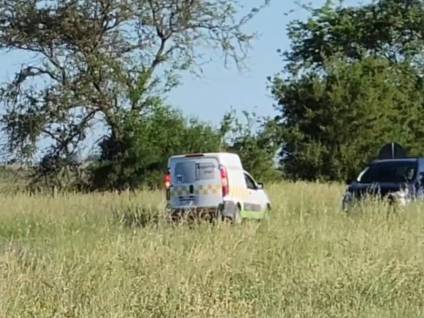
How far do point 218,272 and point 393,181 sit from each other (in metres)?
17.1

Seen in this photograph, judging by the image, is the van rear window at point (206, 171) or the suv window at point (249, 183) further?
the suv window at point (249, 183)

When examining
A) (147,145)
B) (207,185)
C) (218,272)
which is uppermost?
(147,145)

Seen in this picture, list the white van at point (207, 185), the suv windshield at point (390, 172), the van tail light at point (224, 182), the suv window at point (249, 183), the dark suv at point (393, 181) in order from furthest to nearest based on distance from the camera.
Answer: the suv window at point (249, 183) → the suv windshield at point (390, 172) → the van tail light at point (224, 182) → the white van at point (207, 185) → the dark suv at point (393, 181)

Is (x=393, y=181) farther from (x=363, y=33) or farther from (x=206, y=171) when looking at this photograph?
(x=363, y=33)

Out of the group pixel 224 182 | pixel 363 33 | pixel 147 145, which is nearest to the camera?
pixel 224 182

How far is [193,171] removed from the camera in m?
26.1

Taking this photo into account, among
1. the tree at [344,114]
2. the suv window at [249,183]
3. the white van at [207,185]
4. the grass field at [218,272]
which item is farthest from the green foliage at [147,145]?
the grass field at [218,272]

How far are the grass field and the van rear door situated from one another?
932 centimetres

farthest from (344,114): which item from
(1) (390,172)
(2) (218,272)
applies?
(2) (218,272)

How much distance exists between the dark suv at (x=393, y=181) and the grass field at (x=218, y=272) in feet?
29.4

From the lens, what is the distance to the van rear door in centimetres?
2564

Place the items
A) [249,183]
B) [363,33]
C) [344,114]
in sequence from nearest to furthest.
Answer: [249,183], [344,114], [363,33]

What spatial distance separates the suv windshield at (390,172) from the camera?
27578mm

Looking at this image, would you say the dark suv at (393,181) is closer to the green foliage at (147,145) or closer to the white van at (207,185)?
the white van at (207,185)
